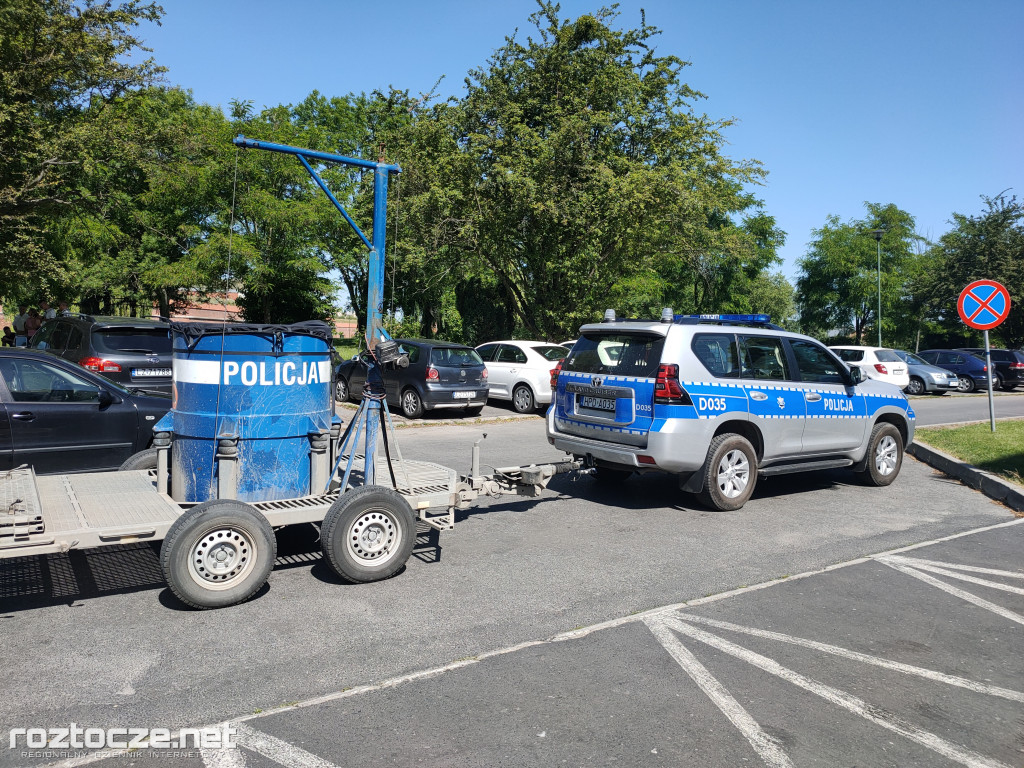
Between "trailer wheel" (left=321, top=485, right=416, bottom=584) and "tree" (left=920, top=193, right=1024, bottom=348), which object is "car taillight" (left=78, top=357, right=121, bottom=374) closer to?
"trailer wheel" (left=321, top=485, right=416, bottom=584)

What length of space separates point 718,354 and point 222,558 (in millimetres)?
5133

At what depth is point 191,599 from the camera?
4.45m

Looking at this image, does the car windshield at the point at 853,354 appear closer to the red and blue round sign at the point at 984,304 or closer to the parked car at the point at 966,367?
the parked car at the point at 966,367

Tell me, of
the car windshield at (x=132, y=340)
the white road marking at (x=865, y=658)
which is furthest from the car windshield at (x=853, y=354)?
the white road marking at (x=865, y=658)

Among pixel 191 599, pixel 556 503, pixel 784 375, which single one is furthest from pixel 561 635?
pixel 784 375

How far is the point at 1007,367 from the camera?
27.9m

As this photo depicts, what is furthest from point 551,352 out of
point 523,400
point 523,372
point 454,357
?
point 454,357

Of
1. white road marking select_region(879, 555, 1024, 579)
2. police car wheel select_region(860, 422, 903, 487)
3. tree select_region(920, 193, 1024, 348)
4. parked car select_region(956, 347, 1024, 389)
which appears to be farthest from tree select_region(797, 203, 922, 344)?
white road marking select_region(879, 555, 1024, 579)

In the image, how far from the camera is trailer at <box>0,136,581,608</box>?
4.51 meters

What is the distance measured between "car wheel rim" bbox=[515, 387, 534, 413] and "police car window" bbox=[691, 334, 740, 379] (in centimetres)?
843

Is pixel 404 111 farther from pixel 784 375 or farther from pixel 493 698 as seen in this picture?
pixel 493 698

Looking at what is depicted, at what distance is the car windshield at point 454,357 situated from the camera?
1471 cm

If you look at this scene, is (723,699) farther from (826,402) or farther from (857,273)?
(857,273)

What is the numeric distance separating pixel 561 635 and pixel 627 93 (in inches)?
763
